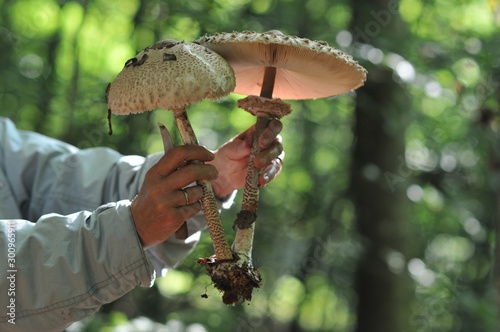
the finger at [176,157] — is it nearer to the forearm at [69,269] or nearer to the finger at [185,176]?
the finger at [185,176]

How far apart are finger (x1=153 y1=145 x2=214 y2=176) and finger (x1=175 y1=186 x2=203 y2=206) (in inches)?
3.5

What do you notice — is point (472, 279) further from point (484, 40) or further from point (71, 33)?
point (71, 33)

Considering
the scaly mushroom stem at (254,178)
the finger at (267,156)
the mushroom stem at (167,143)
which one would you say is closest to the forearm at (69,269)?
the mushroom stem at (167,143)

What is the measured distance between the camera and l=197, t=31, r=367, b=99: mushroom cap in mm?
1939

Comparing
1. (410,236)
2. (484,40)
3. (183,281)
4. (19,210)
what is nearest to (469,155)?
(410,236)

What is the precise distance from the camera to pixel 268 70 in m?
2.38

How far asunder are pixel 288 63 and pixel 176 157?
0.65 m

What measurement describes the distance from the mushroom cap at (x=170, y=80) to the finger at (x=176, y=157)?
15 cm

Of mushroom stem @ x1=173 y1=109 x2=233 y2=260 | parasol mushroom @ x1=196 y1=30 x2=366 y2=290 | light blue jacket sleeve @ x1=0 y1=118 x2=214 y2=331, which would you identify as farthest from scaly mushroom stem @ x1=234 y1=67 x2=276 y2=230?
light blue jacket sleeve @ x1=0 y1=118 x2=214 y2=331

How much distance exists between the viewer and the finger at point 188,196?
198 cm

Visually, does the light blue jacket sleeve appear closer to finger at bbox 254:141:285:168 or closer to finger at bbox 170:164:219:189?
finger at bbox 170:164:219:189

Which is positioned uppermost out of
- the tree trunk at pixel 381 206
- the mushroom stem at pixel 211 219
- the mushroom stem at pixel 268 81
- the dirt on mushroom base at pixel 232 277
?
the mushroom stem at pixel 268 81

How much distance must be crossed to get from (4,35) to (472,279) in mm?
6554

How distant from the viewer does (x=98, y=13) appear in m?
5.81
